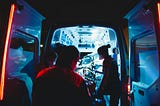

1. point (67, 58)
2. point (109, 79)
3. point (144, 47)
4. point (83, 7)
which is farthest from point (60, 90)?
point (83, 7)

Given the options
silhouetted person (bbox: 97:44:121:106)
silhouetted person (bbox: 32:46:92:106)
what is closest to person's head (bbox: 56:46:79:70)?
silhouetted person (bbox: 32:46:92:106)

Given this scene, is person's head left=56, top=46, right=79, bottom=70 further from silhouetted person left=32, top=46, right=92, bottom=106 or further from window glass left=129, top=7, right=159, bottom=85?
window glass left=129, top=7, right=159, bottom=85

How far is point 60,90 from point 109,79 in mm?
2814

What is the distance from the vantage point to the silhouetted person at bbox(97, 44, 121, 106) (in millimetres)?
5188

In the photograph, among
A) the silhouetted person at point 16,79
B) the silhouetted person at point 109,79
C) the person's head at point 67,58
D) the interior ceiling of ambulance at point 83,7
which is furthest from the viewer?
the interior ceiling of ambulance at point 83,7

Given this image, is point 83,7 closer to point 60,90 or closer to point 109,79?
point 109,79

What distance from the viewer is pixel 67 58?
8.86ft

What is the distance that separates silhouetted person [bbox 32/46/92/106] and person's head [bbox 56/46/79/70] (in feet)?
0.21

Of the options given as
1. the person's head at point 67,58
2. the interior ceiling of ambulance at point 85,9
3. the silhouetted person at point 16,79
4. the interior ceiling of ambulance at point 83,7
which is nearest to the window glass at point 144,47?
the person's head at point 67,58

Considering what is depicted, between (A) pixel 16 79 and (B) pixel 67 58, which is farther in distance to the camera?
(A) pixel 16 79

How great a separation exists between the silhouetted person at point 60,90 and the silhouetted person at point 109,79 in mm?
2625

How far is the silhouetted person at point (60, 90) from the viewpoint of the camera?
252 cm

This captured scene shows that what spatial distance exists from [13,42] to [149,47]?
1627 mm

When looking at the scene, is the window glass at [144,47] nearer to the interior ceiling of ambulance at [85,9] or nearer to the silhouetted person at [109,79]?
the silhouetted person at [109,79]
